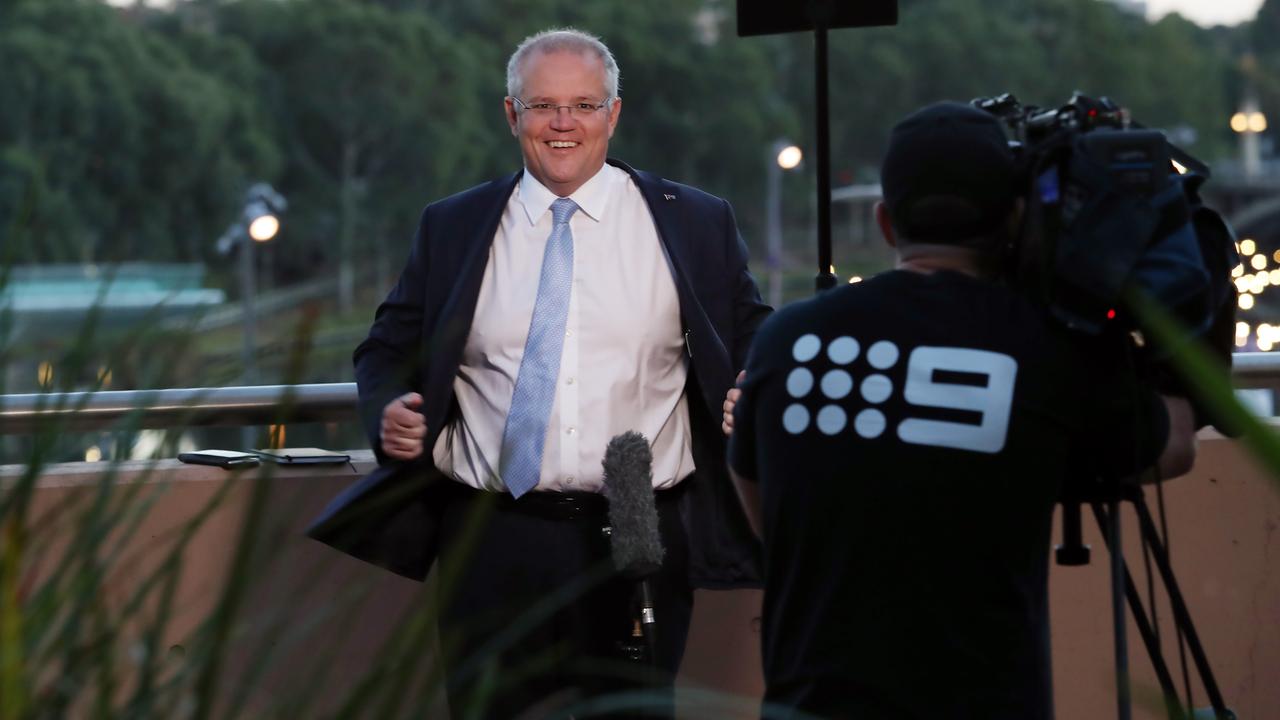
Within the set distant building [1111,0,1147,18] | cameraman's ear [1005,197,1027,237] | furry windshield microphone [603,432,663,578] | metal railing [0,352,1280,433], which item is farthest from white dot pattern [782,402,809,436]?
distant building [1111,0,1147,18]

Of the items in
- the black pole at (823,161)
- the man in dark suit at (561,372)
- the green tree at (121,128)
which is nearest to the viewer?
the man in dark suit at (561,372)

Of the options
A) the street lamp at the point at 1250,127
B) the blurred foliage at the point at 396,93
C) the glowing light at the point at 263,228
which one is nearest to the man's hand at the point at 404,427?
the glowing light at the point at 263,228

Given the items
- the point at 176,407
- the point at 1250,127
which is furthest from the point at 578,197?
the point at 1250,127

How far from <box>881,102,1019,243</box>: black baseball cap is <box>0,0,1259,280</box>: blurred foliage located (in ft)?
142

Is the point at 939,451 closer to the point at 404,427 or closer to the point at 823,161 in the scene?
the point at 404,427

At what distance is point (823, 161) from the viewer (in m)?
3.82

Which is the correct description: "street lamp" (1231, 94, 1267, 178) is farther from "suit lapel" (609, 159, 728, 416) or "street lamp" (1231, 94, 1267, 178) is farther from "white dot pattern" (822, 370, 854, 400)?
"white dot pattern" (822, 370, 854, 400)

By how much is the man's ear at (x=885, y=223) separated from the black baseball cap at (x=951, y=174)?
0.05m

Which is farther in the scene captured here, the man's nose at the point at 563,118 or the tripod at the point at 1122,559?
the man's nose at the point at 563,118

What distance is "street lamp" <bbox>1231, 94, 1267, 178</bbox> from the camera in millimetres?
89625

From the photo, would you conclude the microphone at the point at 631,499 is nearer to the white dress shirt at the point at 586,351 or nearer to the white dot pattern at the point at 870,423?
the white dress shirt at the point at 586,351

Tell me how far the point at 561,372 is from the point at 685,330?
0.24 meters

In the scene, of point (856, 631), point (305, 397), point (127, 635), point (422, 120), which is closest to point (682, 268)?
point (305, 397)

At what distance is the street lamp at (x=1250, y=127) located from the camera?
8962 centimetres
